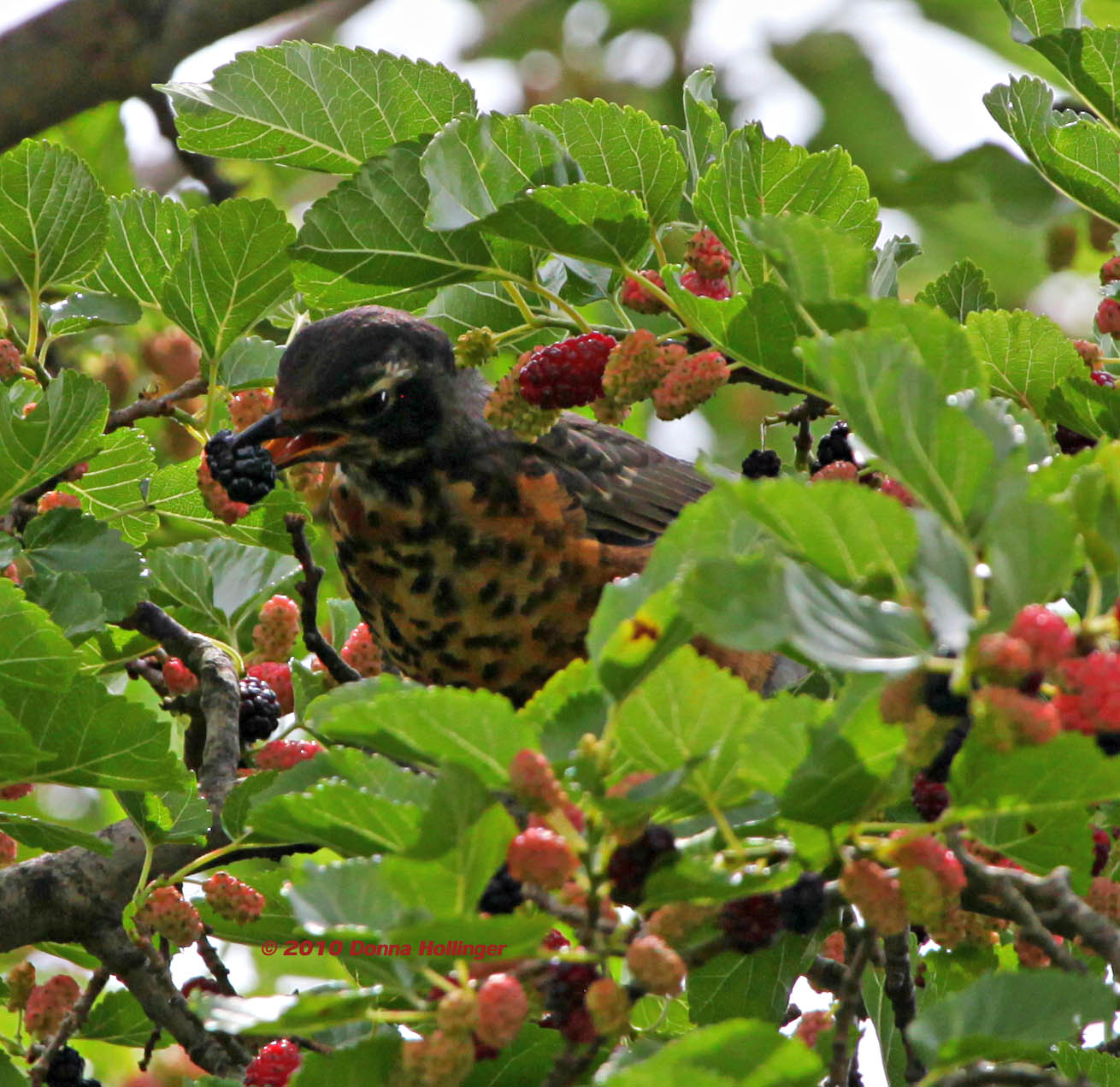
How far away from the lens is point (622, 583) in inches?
51.6

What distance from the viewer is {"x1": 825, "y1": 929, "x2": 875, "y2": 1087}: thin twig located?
1445 mm

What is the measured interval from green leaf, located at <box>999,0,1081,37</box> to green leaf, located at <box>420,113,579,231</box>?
66 centimetres

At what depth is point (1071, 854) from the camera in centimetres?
157

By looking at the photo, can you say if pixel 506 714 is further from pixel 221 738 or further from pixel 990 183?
pixel 990 183

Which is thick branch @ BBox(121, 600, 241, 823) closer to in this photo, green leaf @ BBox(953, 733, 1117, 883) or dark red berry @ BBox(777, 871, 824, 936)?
dark red berry @ BBox(777, 871, 824, 936)

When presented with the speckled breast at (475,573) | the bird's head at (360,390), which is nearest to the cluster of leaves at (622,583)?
the bird's head at (360,390)

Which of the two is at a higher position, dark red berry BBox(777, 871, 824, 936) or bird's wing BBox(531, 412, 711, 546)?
dark red berry BBox(777, 871, 824, 936)

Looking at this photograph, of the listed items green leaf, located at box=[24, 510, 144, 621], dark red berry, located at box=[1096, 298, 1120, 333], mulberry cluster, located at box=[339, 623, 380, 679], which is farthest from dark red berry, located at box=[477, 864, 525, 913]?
mulberry cluster, located at box=[339, 623, 380, 679]

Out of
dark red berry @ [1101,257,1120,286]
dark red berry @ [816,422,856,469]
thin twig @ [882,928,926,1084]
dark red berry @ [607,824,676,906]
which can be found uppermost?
dark red berry @ [607,824,676,906]

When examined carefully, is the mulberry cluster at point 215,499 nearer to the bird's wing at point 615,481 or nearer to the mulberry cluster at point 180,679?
the mulberry cluster at point 180,679

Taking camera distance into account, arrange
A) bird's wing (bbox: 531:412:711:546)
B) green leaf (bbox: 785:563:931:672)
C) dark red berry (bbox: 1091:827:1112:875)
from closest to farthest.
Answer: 1. green leaf (bbox: 785:563:931:672)
2. dark red berry (bbox: 1091:827:1112:875)
3. bird's wing (bbox: 531:412:711:546)

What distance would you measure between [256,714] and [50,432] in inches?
28.8

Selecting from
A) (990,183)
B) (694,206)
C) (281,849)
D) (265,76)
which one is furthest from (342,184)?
(990,183)

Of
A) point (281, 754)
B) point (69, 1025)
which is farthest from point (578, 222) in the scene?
point (69, 1025)
